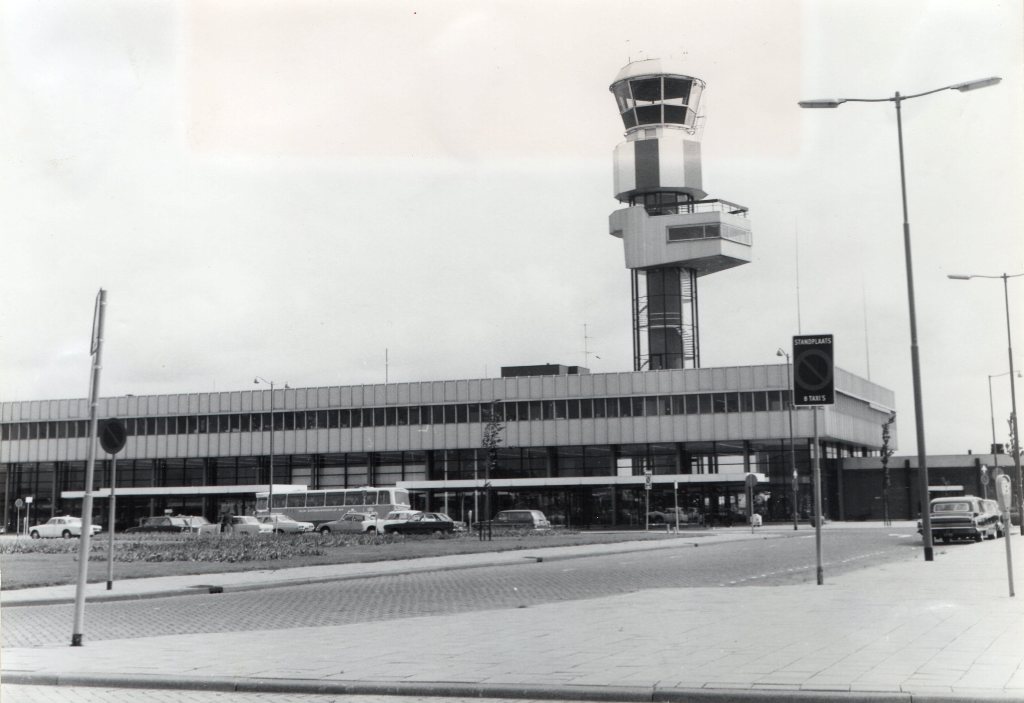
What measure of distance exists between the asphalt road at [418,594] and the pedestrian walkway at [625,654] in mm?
1665

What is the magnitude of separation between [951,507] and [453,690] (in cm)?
3414

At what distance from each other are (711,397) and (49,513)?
174ft

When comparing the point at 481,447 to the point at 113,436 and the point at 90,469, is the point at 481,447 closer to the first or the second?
the point at 113,436

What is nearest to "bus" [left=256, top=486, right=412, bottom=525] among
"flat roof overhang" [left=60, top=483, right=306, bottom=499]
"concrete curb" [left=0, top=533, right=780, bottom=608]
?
"flat roof overhang" [left=60, top=483, right=306, bottom=499]

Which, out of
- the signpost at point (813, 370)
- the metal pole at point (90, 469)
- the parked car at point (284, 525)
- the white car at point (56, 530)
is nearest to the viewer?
the metal pole at point (90, 469)

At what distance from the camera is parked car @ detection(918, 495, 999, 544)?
38312mm

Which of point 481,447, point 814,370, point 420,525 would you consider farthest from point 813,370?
point 481,447

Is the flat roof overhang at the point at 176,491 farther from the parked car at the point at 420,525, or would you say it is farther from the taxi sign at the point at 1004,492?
the taxi sign at the point at 1004,492

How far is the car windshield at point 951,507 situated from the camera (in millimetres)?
39156

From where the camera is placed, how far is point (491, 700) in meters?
9.35

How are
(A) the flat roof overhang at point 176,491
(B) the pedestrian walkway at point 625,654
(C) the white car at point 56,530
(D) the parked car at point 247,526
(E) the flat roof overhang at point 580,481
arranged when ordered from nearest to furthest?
(B) the pedestrian walkway at point 625,654 → (D) the parked car at point 247,526 → (C) the white car at point 56,530 → (E) the flat roof overhang at point 580,481 → (A) the flat roof overhang at point 176,491

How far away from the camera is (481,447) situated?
263ft

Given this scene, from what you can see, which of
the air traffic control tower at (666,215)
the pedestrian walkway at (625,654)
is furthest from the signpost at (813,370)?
the air traffic control tower at (666,215)

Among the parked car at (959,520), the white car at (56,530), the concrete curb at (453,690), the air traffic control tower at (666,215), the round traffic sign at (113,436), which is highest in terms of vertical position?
the air traffic control tower at (666,215)
